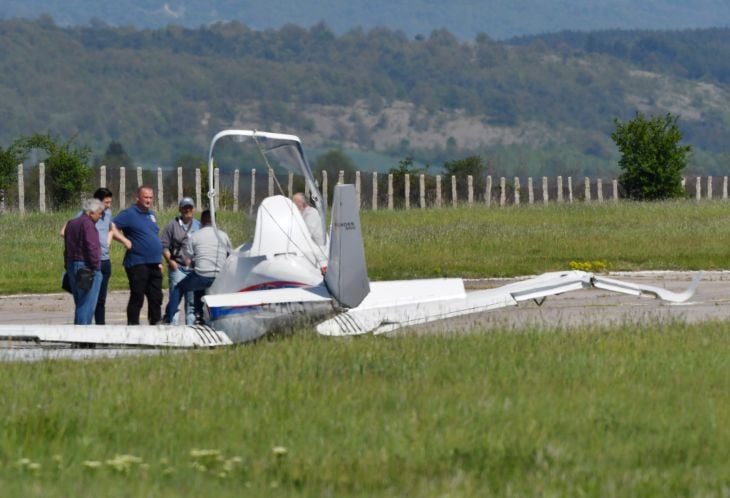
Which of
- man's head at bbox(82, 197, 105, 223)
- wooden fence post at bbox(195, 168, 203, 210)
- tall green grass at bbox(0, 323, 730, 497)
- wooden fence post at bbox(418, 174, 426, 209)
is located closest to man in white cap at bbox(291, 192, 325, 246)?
tall green grass at bbox(0, 323, 730, 497)

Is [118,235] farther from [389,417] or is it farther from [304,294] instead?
[389,417]

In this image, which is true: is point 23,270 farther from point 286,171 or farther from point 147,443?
point 147,443

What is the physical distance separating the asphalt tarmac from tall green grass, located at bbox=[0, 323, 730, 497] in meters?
2.61

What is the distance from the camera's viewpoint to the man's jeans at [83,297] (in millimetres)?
17438

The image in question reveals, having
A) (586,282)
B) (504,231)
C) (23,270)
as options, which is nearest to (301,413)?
(586,282)

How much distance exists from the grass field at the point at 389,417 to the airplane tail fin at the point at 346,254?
0.48m

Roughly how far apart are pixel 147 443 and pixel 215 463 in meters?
0.90

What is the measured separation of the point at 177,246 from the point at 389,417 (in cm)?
992

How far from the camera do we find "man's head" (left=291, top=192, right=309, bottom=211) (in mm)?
16328

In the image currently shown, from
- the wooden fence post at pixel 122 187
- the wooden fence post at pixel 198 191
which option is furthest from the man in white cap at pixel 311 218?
the wooden fence post at pixel 198 191

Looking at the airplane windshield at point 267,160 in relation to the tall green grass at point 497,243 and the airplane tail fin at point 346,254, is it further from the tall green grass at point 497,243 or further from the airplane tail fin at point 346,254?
the airplane tail fin at point 346,254

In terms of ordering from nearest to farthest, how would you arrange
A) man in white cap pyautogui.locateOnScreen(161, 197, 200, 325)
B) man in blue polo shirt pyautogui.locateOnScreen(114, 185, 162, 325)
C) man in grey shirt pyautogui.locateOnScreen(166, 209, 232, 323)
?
man in grey shirt pyautogui.locateOnScreen(166, 209, 232, 323) → man in blue polo shirt pyautogui.locateOnScreen(114, 185, 162, 325) → man in white cap pyautogui.locateOnScreen(161, 197, 200, 325)

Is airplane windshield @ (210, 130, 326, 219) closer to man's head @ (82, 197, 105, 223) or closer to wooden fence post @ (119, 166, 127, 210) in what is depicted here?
man's head @ (82, 197, 105, 223)

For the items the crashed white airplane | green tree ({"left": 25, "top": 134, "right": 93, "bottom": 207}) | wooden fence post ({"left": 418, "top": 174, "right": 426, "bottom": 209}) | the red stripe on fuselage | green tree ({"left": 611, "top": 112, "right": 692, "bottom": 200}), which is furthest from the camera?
wooden fence post ({"left": 418, "top": 174, "right": 426, "bottom": 209})
